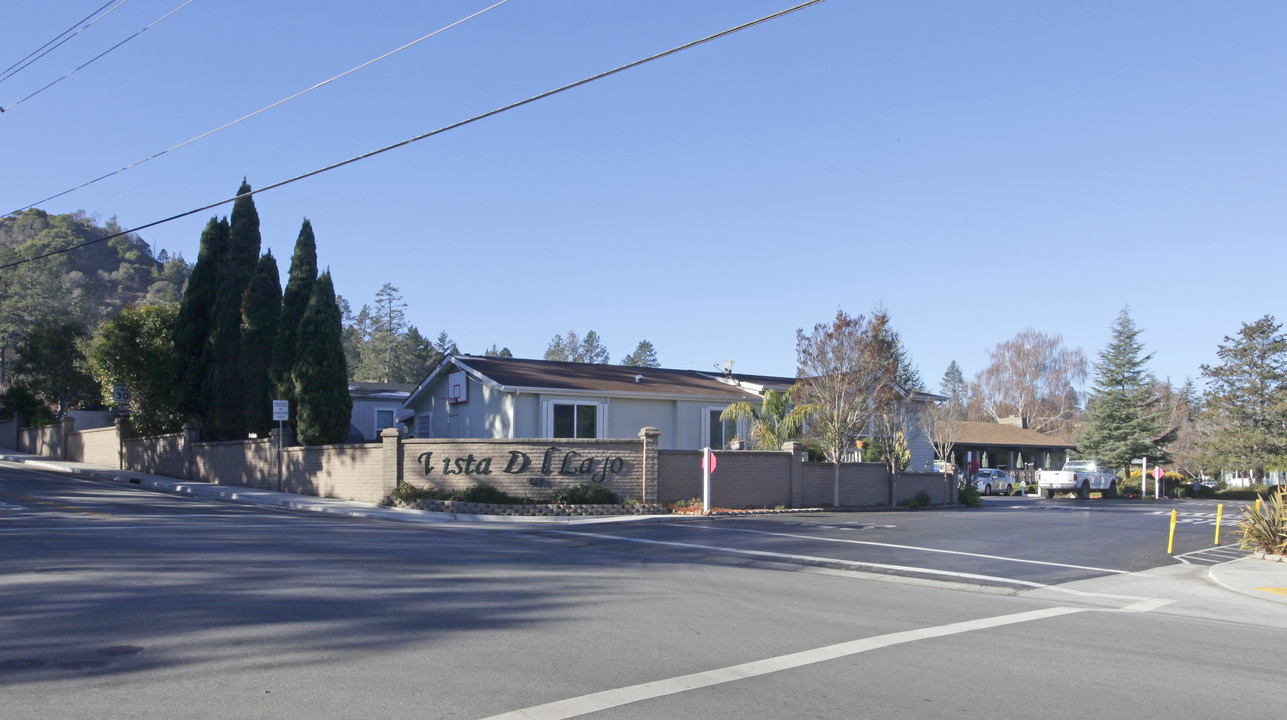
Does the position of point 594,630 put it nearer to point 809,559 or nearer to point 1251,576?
point 809,559

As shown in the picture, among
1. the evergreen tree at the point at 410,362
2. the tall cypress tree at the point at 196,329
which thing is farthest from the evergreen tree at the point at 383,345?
the tall cypress tree at the point at 196,329

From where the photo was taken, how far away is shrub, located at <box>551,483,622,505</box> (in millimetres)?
22953

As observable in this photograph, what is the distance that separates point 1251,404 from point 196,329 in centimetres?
5306

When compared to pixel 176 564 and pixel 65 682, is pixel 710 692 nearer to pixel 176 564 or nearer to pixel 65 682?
pixel 65 682

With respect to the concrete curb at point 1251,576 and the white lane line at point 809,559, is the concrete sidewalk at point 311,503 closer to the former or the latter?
the white lane line at point 809,559

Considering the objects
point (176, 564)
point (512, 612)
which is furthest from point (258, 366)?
point (512, 612)

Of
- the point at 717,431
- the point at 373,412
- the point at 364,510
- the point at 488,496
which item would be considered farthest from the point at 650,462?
the point at 373,412

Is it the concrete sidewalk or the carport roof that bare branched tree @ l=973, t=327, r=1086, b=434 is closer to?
the carport roof

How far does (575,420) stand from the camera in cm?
2927

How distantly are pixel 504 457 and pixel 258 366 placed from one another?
44.0ft

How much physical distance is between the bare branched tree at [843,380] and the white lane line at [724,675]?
18294mm

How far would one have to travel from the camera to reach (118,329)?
116 feet

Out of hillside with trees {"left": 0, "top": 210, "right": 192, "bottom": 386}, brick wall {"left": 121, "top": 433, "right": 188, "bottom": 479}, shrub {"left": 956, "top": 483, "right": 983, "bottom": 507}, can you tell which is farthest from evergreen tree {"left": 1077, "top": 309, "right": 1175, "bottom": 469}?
hillside with trees {"left": 0, "top": 210, "right": 192, "bottom": 386}

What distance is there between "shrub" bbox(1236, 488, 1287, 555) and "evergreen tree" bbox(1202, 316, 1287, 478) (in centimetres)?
3788
